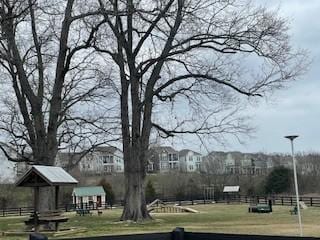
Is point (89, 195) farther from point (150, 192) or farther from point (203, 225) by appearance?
point (203, 225)

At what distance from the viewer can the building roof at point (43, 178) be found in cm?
2316

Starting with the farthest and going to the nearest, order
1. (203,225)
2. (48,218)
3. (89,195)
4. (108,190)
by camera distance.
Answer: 1. (108,190)
2. (89,195)
3. (203,225)
4. (48,218)

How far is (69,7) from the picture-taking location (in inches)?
1172

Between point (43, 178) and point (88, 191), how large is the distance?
54.9m

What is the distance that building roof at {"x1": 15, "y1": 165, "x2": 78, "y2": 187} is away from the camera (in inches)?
912

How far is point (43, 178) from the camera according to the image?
2316cm

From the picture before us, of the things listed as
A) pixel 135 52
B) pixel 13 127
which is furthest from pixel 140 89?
pixel 13 127

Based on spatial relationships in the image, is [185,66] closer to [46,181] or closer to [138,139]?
[138,139]

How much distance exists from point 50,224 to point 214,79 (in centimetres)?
1349

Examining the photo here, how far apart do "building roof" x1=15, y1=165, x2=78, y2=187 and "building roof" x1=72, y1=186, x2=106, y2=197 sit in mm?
53071

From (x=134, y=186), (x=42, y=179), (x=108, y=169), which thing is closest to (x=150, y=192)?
(x=108, y=169)

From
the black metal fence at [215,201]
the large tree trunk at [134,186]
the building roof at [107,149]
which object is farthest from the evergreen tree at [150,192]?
the large tree trunk at [134,186]

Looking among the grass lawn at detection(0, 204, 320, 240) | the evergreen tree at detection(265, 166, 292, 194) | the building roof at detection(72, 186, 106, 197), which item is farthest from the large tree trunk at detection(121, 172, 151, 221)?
the evergreen tree at detection(265, 166, 292, 194)

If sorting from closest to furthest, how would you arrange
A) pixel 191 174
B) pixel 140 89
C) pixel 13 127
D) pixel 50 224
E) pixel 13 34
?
pixel 50 224, pixel 13 34, pixel 140 89, pixel 13 127, pixel 191 174
